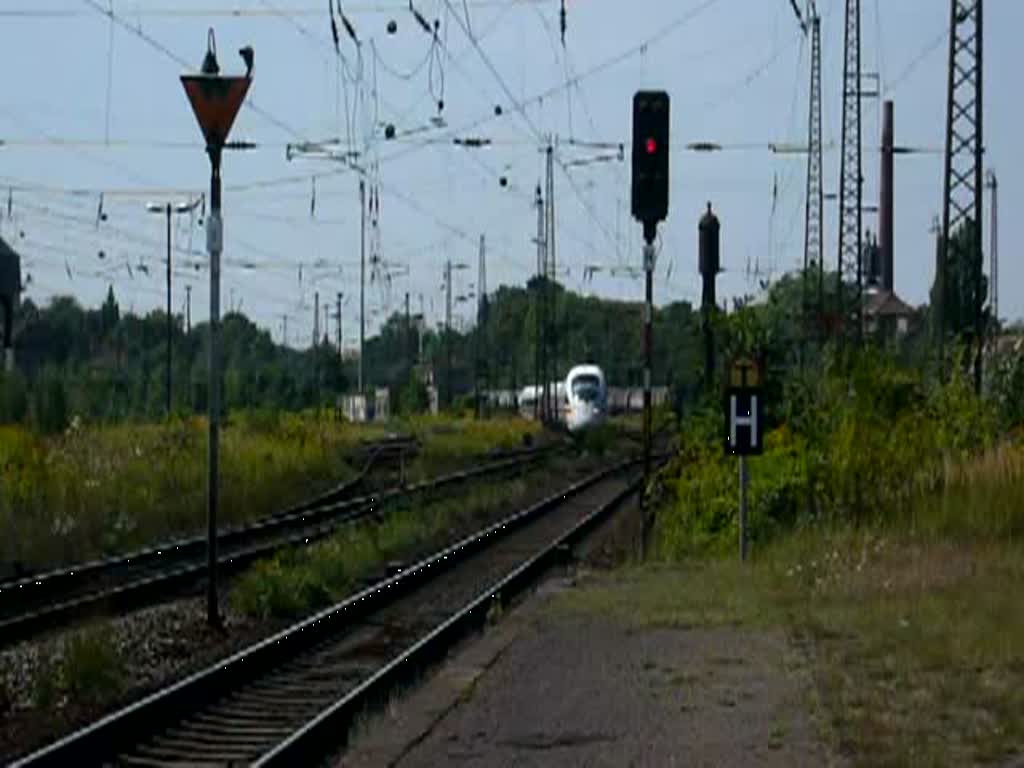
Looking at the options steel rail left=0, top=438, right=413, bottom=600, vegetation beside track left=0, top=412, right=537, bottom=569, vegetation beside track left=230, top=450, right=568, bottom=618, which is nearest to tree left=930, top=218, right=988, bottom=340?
vegetation beside track left=230, top=450, right=568, bottom=618

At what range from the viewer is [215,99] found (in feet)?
75.6

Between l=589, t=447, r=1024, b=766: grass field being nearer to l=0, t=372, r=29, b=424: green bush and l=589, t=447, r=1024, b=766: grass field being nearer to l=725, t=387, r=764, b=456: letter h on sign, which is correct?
l=725, t=387, r=764, b=456: letter h on sign

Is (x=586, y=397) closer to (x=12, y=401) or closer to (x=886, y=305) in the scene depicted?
(x=886, y=305)

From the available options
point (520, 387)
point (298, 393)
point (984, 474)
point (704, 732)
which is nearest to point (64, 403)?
point (984, 474)

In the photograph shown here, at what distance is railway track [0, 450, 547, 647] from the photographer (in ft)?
82.8

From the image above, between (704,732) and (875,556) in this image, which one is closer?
(704,732)

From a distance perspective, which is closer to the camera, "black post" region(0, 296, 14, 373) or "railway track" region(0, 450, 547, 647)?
"railway track" region(0, 450, 547, 647)

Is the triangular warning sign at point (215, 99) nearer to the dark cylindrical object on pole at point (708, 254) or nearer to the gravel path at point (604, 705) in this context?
the gravel path at point (604, 705)

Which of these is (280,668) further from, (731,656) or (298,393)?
(298,393)

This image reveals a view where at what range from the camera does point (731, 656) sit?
65.8ft

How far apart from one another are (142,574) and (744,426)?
838 cm

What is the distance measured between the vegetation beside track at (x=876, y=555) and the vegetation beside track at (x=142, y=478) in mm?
9013

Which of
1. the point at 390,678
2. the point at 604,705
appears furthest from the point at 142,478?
the point at 604,705

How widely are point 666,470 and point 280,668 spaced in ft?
59.7
